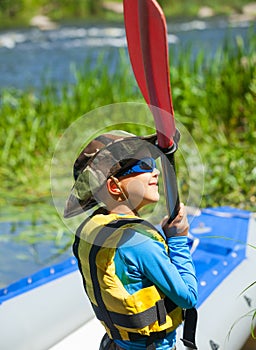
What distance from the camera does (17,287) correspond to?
196cm

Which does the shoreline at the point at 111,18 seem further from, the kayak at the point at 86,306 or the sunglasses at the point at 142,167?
the sunglasses at the point at 142,167

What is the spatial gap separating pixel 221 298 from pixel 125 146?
2.59 feet

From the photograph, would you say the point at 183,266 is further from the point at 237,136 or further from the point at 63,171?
the point at 237,136

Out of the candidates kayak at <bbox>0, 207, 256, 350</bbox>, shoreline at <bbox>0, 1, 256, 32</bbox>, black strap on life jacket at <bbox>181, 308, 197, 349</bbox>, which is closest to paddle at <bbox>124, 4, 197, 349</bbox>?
black strap on life jacket at <bbox>181, 308, 197, 349</bbox>

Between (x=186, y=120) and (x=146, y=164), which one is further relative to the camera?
(x=186, y=120)

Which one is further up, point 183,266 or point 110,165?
point 110,165

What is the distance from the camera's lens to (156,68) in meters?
1.29

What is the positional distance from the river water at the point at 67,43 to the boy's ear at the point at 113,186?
22.5ft

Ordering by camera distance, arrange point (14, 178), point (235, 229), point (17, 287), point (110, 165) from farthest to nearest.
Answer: point (14, 178) → point (235, 229) → point (17, 287) → point (110, 165)

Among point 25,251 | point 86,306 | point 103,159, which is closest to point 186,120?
point 25,251

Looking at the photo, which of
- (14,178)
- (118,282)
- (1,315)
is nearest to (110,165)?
(118,282)

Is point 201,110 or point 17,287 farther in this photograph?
point 201,110

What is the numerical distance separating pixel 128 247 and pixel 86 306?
74cm

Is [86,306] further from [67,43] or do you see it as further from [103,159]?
[67,43]
